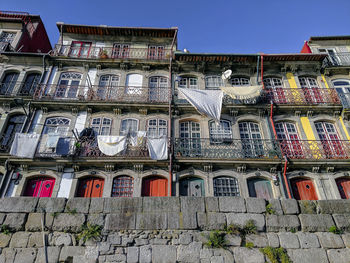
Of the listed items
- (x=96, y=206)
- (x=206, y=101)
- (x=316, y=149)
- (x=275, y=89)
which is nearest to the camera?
(x=96, y=206)

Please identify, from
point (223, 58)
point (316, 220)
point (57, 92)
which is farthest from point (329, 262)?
point (57, 92)

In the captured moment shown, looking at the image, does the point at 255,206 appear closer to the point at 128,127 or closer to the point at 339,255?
the point at 339,255

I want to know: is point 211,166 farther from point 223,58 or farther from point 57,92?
point 57,92

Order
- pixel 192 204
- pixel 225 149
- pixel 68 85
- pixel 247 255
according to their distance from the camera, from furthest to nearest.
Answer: pixel 68 85, pixel 225 149, pixel 192 204, pixel 247 255

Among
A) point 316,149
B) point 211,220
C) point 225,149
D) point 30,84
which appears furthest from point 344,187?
point 30,84

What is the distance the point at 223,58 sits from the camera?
1314 centimetres

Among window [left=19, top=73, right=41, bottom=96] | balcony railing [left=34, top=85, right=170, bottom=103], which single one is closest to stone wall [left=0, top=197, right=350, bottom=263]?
balcony railing [left=34, top=85, right=170, bottom=103]

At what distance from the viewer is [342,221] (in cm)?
543

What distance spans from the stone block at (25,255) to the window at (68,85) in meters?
8.63

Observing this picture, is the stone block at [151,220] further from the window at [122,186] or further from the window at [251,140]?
the window at [251,140]

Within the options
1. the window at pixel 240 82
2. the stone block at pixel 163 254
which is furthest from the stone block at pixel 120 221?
the window at pixel 240 82

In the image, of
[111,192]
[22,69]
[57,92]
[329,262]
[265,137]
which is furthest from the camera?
[22,69]

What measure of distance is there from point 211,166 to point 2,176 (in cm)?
903

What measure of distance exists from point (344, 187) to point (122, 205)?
1004 centimetres
